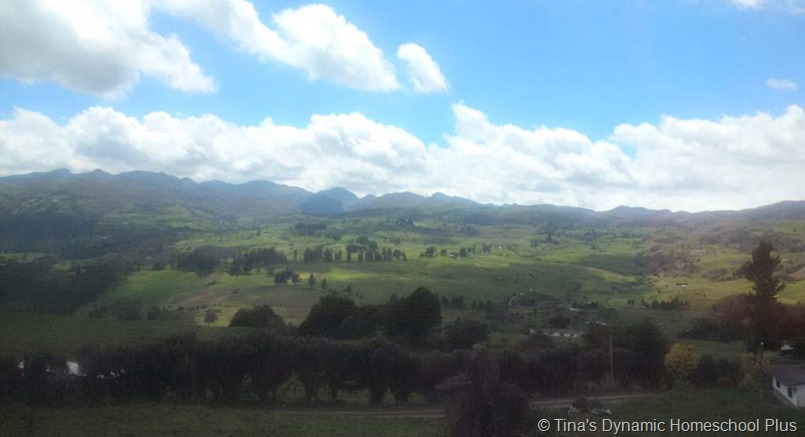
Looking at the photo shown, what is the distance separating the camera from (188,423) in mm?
32250

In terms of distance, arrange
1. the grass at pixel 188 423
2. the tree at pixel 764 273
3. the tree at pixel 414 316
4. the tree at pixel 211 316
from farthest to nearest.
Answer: the tree at pixel 211 316 < the tree at pixel 414 316 < the tree at pixel 764 273 < the grass at pixel 188 423

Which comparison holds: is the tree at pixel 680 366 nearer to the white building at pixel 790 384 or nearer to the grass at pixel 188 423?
the white building at pixel 790 384

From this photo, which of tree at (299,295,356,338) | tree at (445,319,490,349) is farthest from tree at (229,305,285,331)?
tree at (445,319,490,349)

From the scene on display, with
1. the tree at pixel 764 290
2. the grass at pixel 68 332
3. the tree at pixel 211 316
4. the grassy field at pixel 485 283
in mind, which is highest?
the tree at pixel 764 290

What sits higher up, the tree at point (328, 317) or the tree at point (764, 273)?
the tree at point (764, 273)

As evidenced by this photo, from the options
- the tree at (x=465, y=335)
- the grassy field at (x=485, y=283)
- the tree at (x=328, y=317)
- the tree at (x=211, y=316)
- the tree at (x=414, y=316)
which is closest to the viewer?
the tree at (x=465, y=335)

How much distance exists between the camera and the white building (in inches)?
1410

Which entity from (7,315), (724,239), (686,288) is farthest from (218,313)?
(724,239)

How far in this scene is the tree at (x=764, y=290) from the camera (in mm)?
57625

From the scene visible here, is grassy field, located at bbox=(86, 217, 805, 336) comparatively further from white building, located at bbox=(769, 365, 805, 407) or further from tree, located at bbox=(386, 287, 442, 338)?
white building, located at bbox=(769, 365, 805, 407)

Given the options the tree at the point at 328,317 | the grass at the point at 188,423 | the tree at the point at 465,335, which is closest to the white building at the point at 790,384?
the grass at the point at 188,423

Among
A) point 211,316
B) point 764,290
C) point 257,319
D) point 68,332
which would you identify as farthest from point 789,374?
point 211,316

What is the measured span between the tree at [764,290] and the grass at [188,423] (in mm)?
43914

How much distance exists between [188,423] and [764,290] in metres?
60.2
